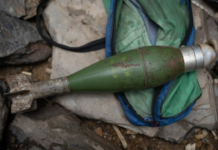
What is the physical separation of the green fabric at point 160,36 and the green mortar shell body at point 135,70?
0.73ft

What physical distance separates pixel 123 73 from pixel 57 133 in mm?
603

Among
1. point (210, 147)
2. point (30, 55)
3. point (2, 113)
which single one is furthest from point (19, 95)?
point (210, 147)

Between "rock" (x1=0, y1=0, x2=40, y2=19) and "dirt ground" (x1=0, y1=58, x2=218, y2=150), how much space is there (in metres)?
0.44

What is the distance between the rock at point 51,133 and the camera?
49.8 inches

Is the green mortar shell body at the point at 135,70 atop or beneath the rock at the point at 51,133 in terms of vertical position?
atop

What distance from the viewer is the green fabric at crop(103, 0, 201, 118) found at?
1.44 m

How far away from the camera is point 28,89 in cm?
129

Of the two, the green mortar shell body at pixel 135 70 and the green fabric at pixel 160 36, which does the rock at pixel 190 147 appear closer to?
the green fabric at pixel 160 36

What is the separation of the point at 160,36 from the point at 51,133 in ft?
3.54

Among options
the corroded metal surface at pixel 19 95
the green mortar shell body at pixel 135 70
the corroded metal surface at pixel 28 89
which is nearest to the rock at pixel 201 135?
the green mortar shell body at pixel 135 70

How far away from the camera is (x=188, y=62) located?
4.19 feet

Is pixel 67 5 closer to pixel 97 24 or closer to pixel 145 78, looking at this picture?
pixel 97 24

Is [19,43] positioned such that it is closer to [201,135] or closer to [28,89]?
[28,89]

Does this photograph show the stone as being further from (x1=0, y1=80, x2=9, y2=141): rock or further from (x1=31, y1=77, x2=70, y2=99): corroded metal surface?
(x1=31, y1=77, x2=70, y2=99): corroded metal surface
